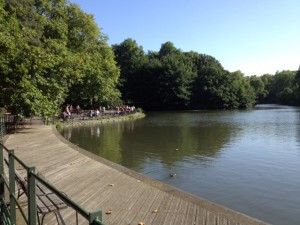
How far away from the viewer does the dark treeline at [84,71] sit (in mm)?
16906

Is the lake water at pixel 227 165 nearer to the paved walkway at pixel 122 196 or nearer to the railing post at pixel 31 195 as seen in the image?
the paved walkway at pixel 122 196

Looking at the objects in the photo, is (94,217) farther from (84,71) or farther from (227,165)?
(84,71)

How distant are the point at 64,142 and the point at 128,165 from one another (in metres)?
2.83

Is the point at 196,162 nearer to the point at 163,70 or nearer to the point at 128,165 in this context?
the point at 128,165

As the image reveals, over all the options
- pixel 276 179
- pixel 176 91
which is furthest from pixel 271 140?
pixel 176 91

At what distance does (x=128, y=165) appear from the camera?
14.2 m

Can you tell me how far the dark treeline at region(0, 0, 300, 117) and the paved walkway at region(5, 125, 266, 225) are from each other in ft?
21.5

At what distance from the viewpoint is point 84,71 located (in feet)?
105

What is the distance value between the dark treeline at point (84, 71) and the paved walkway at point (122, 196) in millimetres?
6561

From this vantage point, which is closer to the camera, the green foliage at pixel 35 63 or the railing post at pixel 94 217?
the railing post at pixel 94 217

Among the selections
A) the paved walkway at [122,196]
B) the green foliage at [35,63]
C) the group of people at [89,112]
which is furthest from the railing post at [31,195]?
the group of people at [89,112]

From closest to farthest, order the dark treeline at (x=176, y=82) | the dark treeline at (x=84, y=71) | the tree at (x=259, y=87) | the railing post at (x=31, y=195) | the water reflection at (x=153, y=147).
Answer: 1. the railing post at (x=31, y=195)
2. the water reflection at (x=153, y=147)
3. the dark treeline at (x=84, y=71)
4. the dark treeline at (x=176, y=82)
5. the tree at (x=259, y=87)

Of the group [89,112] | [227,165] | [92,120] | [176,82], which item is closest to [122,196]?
[227,165]

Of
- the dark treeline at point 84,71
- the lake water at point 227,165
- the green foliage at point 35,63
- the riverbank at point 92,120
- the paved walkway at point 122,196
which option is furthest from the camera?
the riverbank at point 92,120
